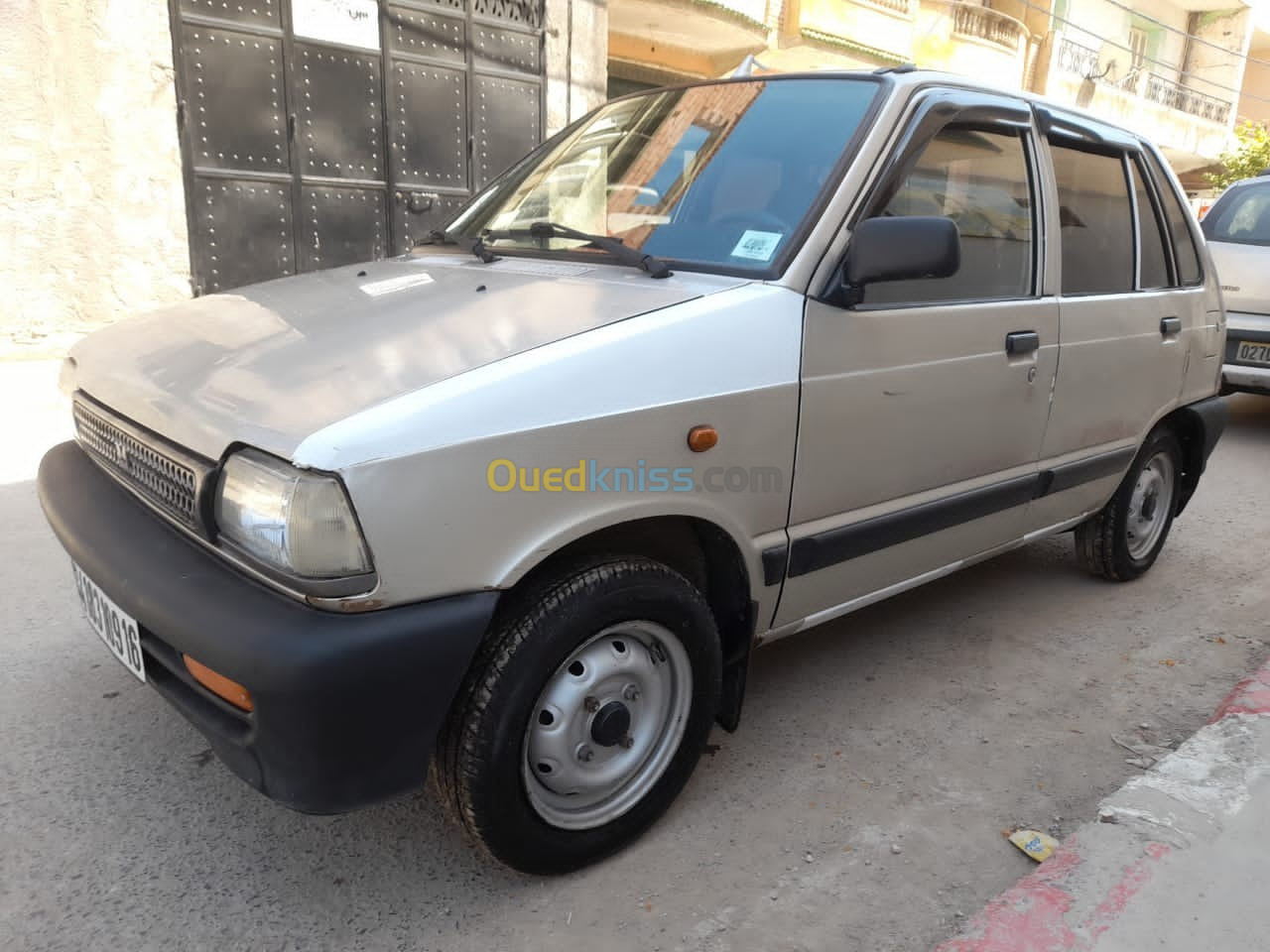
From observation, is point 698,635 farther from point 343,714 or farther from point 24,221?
point 24,221

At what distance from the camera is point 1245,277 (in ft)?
22.6

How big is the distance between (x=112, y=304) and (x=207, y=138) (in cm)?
146

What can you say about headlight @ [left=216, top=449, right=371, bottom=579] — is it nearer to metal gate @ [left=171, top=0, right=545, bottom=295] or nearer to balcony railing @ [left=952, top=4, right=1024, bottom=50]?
metal gate @ [left=171, top=0, right=545, bottom=295]

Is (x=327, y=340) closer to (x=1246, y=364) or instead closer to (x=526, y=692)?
(x=526, y=692)

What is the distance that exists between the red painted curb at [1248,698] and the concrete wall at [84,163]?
7.29 metres

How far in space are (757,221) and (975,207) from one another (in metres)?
0.84

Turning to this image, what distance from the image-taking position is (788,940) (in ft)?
6.22

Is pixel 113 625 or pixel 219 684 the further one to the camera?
pixel 113 625

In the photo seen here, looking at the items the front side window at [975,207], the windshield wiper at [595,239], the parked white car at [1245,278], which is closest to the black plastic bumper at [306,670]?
the windshield wiper at [595,239]

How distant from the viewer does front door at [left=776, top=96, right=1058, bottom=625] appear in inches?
89.4

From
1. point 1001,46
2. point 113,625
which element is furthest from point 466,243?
point 1001,46

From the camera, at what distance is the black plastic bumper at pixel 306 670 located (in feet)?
5.06

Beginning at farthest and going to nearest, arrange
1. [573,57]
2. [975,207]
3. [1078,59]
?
[1078,59] → [573,57] → [975,207]

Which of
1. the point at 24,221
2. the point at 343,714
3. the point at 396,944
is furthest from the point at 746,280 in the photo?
the point at 24,221
